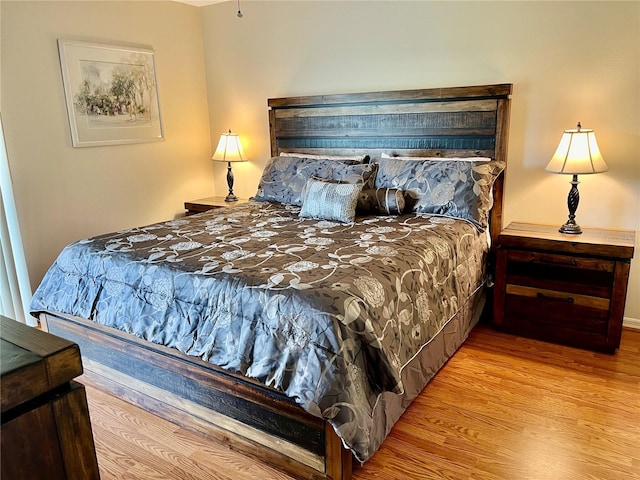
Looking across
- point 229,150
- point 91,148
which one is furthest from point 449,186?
point 91,148

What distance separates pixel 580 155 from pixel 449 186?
2.38ft

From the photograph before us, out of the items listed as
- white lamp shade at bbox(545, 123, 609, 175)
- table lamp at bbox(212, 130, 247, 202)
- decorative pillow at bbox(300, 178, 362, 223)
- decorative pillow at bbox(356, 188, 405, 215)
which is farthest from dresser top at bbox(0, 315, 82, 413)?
table lamp at bbox(212, 130, 247, 202)

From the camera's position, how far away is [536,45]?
293 centimetres

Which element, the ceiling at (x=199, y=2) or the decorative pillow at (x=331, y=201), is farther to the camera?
the ceiling at (x=199, y=2)

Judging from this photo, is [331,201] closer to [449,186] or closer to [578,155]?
[449,186]

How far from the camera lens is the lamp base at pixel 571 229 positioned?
9.16 ft

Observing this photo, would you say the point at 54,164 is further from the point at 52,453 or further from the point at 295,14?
the point at 52,453

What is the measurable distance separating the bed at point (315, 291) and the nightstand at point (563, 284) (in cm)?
18

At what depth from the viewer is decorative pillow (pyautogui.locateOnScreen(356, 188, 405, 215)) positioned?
2975mm

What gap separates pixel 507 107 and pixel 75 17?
3.00m

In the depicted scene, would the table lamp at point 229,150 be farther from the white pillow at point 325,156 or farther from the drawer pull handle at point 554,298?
the drawer pull handle at point 554,298

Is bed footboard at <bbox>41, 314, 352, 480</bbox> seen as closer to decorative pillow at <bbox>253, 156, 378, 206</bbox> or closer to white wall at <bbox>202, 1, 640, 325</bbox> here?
decorative pillow at <bbox>253, 156, 378, 206</bbox>

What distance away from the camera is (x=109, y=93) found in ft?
11.9

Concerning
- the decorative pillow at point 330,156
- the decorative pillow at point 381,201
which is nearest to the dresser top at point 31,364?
the decorative pillow at point 381,201
